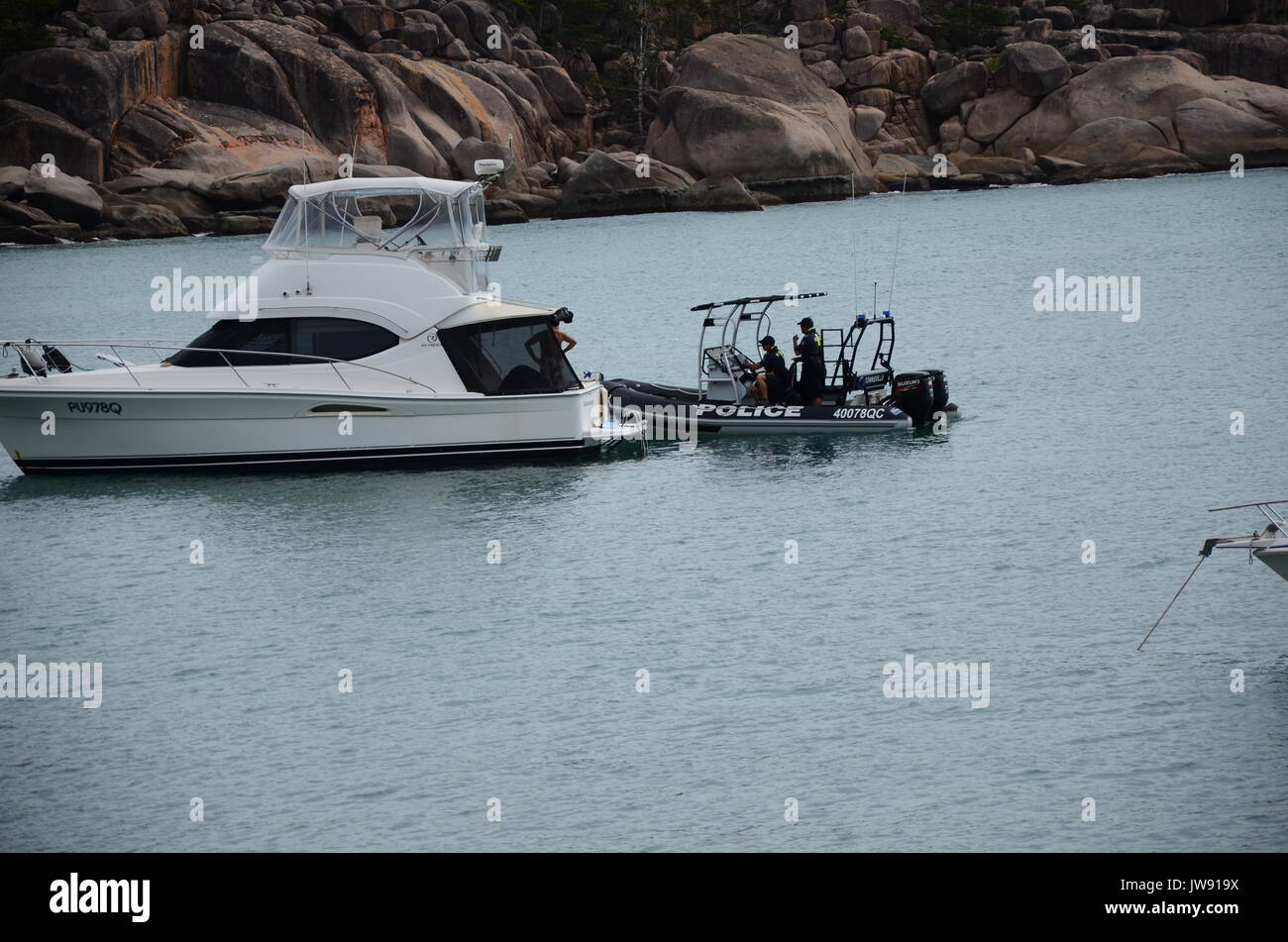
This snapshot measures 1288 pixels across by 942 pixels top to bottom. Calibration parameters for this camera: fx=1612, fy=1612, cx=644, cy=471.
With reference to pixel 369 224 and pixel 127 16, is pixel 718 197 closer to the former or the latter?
pixel 127 16

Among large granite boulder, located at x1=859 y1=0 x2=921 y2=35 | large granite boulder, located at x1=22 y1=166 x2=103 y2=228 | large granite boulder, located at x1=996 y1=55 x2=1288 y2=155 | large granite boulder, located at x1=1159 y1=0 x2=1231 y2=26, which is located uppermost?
large granite boulder, located at x1=859 y1=0 x2=921 y2=35

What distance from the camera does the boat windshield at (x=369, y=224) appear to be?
74.4 ft

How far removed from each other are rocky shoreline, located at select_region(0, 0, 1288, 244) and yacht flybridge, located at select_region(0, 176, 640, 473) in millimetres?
51162

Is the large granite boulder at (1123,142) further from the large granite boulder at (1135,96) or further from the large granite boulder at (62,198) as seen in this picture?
the large granite boulder at (62,198)

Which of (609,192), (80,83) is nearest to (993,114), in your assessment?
(609,192)

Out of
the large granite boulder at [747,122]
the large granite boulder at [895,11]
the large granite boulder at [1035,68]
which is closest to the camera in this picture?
the large granite boulder at [747,122]

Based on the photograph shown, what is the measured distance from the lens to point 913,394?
2411 cm

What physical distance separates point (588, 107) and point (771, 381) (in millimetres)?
81200

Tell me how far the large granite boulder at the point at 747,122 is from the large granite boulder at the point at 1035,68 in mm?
10423

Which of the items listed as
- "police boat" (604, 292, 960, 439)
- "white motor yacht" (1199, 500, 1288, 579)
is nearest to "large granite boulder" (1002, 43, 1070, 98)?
"police boat" (604, 292, 960, 439)

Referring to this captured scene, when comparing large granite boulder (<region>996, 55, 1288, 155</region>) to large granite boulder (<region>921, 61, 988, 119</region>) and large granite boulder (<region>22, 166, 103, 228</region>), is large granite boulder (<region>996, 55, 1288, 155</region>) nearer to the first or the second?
large granite boulder (<region>921, 61, 988, 119</region>)

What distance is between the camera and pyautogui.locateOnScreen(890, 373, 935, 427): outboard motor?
24.0 metres

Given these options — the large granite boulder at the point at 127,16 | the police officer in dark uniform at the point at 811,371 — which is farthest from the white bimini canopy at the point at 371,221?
the large granite boulder at the point at 127,16
